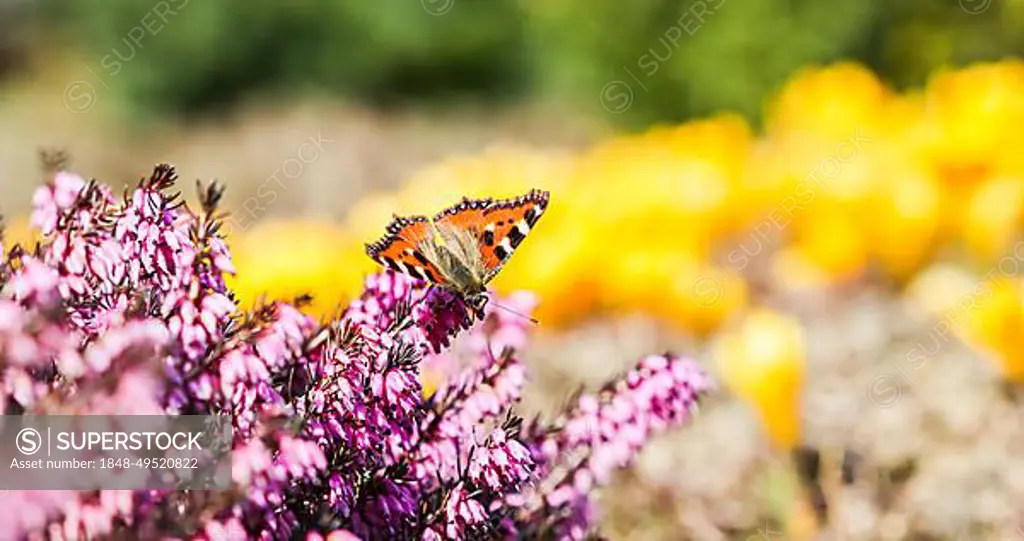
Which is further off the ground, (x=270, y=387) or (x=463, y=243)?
(x=463, y=243)

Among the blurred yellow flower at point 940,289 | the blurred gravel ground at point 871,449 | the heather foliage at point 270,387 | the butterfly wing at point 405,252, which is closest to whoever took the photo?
the heather foliage at point 270,387

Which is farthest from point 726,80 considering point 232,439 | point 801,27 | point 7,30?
point 7,30

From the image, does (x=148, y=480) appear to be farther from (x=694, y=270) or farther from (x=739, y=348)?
(x=694, y=270)

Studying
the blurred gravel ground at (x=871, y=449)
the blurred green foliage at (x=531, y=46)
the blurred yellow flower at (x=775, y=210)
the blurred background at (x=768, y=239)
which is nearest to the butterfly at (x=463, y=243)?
the blurred background at (x=768, y=239)

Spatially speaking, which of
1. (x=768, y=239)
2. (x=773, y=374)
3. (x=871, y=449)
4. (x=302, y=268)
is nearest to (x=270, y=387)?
(x=773, y=374)

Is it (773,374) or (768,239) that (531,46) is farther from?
(773,374)

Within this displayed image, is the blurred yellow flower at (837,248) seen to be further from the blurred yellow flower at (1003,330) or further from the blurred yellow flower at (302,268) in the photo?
the blurred yellow flower at (302,268)
